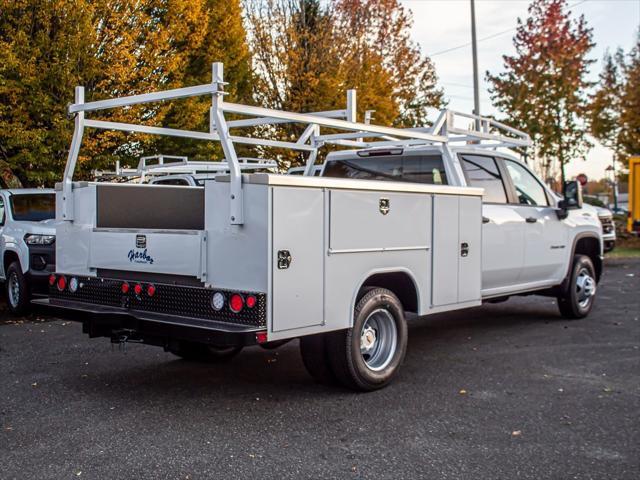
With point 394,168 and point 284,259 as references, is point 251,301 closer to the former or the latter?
point 284,259

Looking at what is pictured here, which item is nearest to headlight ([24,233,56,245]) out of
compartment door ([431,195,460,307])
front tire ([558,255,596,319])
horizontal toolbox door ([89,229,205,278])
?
horizontal toolbox door ([89,229,205,278])

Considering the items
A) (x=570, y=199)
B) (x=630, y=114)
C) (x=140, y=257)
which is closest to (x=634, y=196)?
(x=630, y=114)

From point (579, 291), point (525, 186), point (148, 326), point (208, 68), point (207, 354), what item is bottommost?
point (207, 354)

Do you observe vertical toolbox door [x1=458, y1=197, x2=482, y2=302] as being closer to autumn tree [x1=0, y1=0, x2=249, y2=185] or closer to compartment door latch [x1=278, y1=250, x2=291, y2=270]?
compartment door latch [x1=278, y1=250, x2=291, y2=270]

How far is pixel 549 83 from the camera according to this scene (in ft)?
81.2

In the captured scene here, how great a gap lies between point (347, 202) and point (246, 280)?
0.99 m

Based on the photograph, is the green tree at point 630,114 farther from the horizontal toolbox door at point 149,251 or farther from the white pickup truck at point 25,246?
the horizontal toolbox door at point 149,251

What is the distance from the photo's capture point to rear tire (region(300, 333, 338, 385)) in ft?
18.6

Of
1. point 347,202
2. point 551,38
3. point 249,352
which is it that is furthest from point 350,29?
point 347,202

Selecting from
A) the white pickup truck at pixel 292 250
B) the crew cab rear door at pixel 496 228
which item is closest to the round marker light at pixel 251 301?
the white pickup truck at pixel 292 250

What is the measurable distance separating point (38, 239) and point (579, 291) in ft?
23.1

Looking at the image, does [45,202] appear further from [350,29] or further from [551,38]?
[551,38]

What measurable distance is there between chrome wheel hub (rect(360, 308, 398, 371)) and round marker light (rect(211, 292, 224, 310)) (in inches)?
53.0

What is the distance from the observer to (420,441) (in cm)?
472
